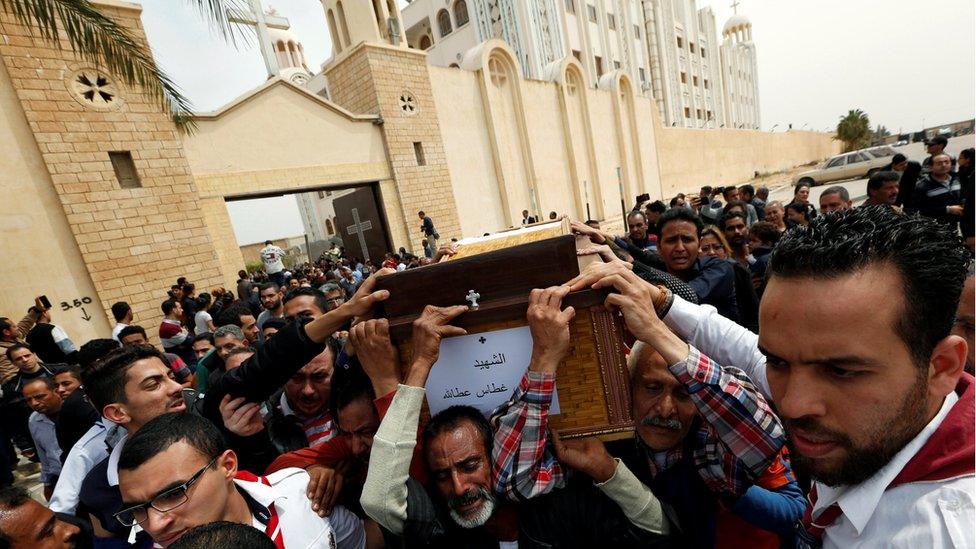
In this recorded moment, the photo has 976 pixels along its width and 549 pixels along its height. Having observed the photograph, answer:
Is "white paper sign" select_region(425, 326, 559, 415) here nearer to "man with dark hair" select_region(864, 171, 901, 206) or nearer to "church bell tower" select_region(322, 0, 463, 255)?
"man with dark hair" select_region(864, 171, 901, 206)

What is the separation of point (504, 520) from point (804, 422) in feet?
3.29

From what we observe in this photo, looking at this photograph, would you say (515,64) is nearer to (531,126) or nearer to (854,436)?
(531,126)

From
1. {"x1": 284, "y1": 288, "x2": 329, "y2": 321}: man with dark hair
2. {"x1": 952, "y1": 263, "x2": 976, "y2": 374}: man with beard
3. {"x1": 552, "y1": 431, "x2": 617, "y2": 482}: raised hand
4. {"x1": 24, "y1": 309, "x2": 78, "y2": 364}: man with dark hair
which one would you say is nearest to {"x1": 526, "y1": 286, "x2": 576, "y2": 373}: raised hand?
{"x1": 552, "y1": 431, "x2": 617, "y2": 482}: raised hand

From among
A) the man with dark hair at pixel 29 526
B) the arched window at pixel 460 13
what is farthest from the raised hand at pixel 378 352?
the arched window at pixel 460 13

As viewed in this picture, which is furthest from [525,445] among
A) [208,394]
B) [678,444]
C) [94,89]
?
[94,89]

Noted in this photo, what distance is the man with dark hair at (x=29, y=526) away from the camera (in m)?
1.69

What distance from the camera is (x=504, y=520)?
Answer: 4.76ft

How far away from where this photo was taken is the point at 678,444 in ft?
4.56

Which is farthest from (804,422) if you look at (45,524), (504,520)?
(45,524)

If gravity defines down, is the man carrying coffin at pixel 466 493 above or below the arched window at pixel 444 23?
below

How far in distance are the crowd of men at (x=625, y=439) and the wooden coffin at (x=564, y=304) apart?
0.16 ft

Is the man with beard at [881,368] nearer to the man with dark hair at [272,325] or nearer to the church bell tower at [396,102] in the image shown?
the man with dark hair at [272,325]

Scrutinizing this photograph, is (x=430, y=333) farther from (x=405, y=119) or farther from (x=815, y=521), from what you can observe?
(x=405, y=119)

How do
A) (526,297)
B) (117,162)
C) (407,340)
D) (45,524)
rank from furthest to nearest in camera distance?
1. (117,162)
2. (45,524)
3. (407,340)
4. (526,297)
